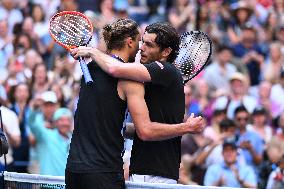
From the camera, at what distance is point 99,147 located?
6141mm

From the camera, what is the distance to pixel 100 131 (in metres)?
6.16

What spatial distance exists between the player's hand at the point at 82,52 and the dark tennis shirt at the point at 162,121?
0.47 meters

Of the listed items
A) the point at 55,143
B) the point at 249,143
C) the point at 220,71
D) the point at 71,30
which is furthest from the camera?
the point at 220,71

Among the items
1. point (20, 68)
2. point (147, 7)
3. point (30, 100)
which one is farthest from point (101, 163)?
point (147, 7)

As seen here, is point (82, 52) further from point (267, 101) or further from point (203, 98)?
point (267, 101)

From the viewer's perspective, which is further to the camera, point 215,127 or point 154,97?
point 215,127

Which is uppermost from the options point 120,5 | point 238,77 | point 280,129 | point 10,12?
point 120,5

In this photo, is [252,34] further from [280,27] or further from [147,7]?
[147,7]

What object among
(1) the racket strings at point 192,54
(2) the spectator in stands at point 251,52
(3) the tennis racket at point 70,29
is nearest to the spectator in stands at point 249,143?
(2) the spectator in stands at point 251,52

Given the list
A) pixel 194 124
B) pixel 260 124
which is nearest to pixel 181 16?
pixel 260 124

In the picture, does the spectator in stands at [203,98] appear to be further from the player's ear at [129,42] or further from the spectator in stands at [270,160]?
the player's ear at [129,42]

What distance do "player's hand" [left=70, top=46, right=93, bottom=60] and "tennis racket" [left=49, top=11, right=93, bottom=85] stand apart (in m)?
0.30

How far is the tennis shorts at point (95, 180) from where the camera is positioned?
6.08m

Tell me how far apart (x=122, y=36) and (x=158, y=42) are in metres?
0.31
